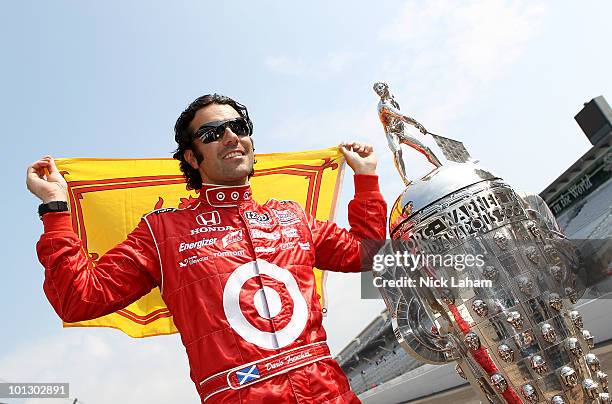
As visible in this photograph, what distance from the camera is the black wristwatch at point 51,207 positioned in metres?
1.86

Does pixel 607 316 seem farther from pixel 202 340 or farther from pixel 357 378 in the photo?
pixel 357 378

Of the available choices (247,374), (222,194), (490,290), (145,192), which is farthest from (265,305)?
(145,192)

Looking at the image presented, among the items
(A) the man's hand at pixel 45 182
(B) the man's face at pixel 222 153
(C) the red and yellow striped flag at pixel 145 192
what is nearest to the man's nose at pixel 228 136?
(B) the man's face at pixel 222 153

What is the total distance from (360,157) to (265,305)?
99cm

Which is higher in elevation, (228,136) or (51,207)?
(228,136)

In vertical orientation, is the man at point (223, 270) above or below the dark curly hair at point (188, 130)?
below

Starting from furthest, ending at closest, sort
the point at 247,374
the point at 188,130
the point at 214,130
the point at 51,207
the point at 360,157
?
Result: the point at 360,157 < the point at 188,130 < the point at 214,130 < the point at 51,207 < the point at 247,374

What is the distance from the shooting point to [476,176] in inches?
77.4

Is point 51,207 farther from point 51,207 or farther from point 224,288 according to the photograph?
point 224,288

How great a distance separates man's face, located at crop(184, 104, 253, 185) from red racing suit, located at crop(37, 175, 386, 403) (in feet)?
0.21

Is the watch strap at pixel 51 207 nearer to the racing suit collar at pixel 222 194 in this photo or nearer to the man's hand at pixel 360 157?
the racing suit collar at pixel 222 194

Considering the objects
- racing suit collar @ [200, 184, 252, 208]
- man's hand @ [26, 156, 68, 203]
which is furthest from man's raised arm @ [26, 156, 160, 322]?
racing suit collar @ [200, 184, 252, 208]

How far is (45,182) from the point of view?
1956mm

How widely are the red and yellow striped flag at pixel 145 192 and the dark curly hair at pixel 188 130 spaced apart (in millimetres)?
1046
